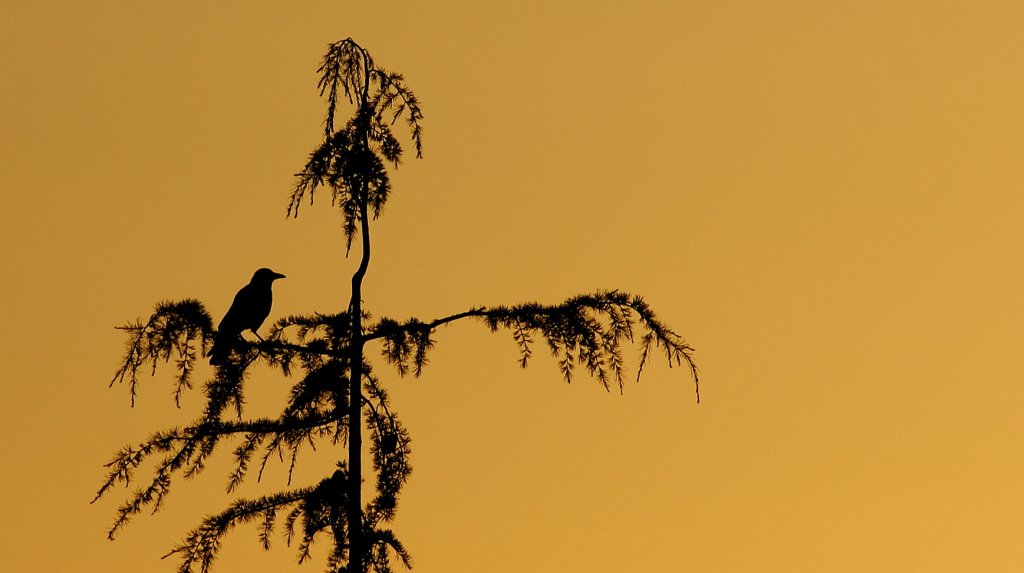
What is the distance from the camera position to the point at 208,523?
1034 centimetres

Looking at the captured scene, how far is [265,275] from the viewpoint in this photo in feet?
48.2

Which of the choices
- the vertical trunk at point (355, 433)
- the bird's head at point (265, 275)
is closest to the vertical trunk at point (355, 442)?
the vertical trunk at point (355, 433)

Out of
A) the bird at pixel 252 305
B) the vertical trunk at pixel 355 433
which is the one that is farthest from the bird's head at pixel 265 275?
Answer: the vertical trunk at pixel 355 433

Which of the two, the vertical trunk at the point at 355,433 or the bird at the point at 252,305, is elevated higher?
the bird at the point at 252,305

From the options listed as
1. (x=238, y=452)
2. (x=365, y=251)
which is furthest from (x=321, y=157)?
(x=238, y=452)

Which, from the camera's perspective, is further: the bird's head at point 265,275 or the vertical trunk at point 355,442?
the bird's head at point 265,275

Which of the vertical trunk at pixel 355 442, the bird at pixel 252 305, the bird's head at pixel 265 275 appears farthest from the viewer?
the bird's head at pixel 265 275

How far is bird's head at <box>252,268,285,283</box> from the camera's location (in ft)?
47.7

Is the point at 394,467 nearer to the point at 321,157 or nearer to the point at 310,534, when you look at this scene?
the point at 310,534

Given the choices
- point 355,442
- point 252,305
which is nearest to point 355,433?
point 355,442

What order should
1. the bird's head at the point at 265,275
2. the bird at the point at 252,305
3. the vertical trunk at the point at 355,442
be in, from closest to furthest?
1. the vertical trunk at the point at 355,442
2. the bird at the point at 252,305
3. the bird's head at the point at 265,275

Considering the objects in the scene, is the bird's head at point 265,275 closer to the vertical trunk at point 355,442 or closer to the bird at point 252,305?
the bird at point 252,305

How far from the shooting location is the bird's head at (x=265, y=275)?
1453 centimetres

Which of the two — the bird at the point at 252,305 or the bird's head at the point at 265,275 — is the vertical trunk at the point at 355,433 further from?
the bird's head at the point at 265,275
